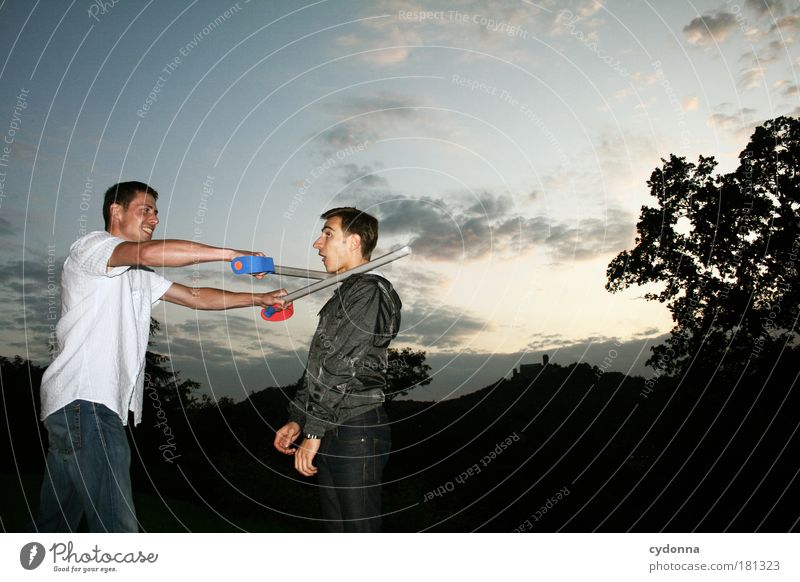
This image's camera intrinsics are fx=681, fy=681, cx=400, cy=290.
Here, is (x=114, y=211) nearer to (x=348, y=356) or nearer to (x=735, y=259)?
(x=348, y=356)

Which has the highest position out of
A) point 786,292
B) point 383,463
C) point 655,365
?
point 786,292

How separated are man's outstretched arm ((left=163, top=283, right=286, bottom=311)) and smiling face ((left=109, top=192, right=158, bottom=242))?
1027mm

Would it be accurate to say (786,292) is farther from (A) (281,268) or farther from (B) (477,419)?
(A) (281,268)

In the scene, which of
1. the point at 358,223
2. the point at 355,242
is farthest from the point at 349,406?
the point at 358,223

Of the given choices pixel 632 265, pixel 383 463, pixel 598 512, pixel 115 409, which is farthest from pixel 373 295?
pixel 598 512

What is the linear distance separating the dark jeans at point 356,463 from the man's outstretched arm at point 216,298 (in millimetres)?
2269

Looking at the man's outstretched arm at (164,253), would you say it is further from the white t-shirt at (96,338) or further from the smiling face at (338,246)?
the smiling face at (338,246)

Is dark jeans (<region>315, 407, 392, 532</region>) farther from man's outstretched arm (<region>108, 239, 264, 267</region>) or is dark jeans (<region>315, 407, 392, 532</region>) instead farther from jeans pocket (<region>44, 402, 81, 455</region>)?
jeans pocket (<region>44, 402, 81, 455</region>)

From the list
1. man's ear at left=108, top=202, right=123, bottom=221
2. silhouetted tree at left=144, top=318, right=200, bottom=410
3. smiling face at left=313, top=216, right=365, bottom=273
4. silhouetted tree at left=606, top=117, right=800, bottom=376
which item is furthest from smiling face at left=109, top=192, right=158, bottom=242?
silhouetted tree at left=606, top=117, right=800, bottom=376

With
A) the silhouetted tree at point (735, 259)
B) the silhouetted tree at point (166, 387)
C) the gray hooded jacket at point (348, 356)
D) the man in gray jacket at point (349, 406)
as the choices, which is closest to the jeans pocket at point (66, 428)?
the man in gray jacket at point (349, 406)

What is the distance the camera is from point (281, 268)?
677cm

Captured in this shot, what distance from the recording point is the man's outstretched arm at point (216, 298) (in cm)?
719

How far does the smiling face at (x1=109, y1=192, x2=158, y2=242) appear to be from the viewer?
6188 mm
